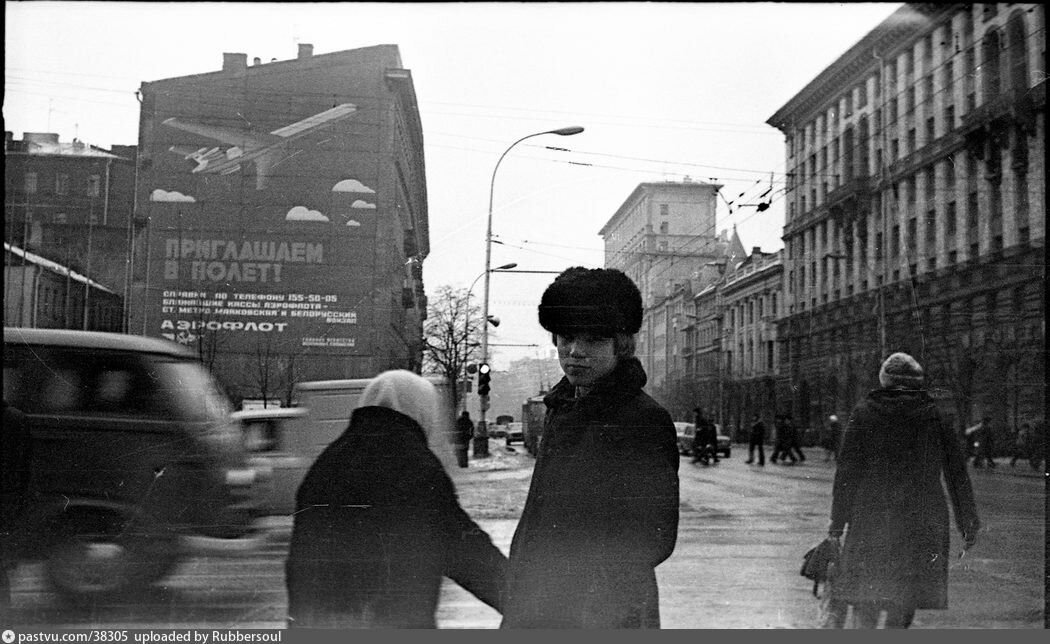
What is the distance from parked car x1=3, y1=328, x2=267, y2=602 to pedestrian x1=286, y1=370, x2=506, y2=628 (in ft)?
0.44

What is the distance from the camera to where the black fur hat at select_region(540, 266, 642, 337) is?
2135 mm

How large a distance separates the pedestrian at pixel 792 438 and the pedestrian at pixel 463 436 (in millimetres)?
720

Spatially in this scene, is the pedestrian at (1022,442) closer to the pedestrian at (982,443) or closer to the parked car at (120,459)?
the pedestrian at (982,443)

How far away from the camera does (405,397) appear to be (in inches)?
78.5

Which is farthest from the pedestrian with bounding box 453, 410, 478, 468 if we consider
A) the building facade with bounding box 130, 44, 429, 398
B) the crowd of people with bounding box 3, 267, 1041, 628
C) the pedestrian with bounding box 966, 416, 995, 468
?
the pedestrian with bounding box 966, 416, 995, 468

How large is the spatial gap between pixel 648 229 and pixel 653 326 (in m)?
0.21

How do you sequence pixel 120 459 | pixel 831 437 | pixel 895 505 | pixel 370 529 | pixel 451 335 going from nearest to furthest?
pixel 120 459
pixel 370 529
pixel 451 335
pixel 831 437
pixel 895 505

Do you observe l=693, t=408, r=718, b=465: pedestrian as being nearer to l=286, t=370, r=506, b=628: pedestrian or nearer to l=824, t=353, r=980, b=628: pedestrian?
l=824, t=353, r=980, b=628: pedestrian

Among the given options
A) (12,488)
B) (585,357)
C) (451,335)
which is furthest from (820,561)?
(12,488)

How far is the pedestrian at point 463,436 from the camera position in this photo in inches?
80.6

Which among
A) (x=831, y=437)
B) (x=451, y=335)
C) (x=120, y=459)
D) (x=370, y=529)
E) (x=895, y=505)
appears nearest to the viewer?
(x=120, y=459)

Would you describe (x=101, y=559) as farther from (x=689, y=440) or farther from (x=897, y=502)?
(x=897, y=502)

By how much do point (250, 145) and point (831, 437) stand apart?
4.59ft

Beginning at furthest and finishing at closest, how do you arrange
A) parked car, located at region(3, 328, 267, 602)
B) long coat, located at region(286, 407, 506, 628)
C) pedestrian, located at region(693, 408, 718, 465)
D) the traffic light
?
1. pedestrian, located at region(693, 408, 718, 465)
2. the traffic light
3. long coat, located at region(286, 407, 506, 628)
4. parked car, located at region(3, 328, 267, 602)
